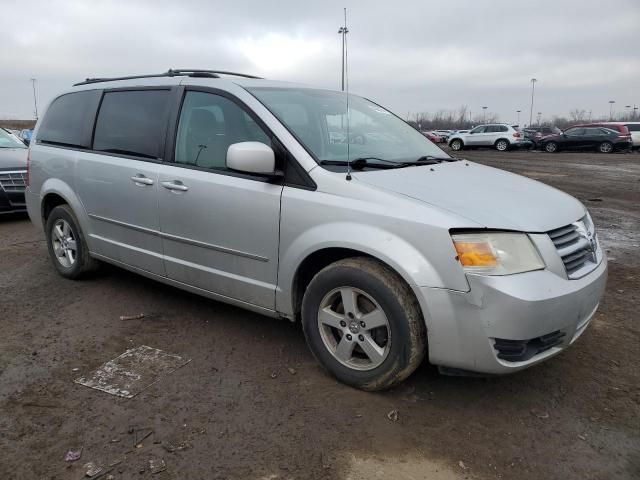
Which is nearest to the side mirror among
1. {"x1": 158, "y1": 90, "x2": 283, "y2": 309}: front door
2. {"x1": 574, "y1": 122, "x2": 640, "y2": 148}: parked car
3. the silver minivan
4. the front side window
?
the silver minivan

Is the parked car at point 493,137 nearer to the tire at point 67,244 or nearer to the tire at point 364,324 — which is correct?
the tire at point 67,244

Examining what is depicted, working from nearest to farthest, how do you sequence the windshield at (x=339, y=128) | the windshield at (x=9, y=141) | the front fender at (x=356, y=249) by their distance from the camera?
the front fender at (x=356, y=249) → the windshield at (x=339, y=128) → the windshield at (x=9, y=141)

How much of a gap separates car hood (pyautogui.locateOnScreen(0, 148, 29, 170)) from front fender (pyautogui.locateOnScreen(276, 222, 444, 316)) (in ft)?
22.3

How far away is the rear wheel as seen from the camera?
29.3 meters

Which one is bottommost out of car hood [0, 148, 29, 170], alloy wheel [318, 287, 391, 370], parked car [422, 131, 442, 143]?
alloy wheel [318, 287, 391, 370]

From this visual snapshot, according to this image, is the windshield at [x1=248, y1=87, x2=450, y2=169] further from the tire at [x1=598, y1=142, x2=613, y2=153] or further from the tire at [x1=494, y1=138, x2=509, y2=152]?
the tire at [x1=494, y1=138, x2=509, y2=152]

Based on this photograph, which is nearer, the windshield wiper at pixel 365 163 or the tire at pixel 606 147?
the windshield wiper at pixel 365 163

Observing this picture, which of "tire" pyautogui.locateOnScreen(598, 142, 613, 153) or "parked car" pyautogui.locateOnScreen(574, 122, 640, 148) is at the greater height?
"parked car" pyautogui.locateOnScreen(574, 122, 640, 148)

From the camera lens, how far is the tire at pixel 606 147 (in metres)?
25.7

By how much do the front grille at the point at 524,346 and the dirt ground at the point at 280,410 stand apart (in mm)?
375

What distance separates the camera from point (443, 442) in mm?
2539

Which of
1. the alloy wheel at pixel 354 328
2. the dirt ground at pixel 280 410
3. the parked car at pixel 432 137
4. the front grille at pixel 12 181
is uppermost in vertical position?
the parked car at pixel 432 137

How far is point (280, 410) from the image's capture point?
2.79 m

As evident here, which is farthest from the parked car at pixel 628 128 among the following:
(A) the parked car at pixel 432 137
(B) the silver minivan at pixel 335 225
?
(B) the silver minivan at pixel 335 225
